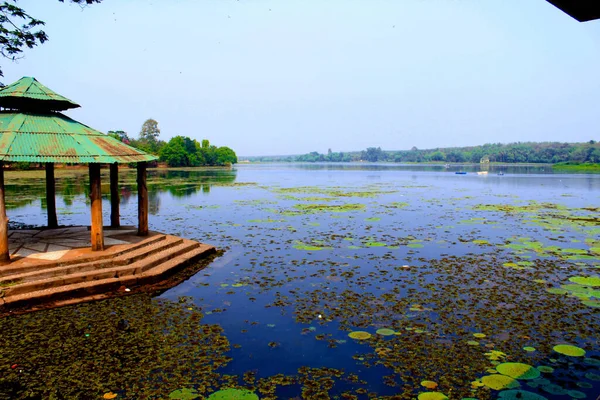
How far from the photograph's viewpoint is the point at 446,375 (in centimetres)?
475

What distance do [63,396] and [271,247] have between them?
7.73 m

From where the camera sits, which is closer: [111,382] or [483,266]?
[111,382]

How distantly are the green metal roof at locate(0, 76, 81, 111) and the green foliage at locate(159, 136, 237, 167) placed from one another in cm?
8327

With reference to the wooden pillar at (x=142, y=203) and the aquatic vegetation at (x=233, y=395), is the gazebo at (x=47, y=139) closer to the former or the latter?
the wooden pillar at (x=142, y=203)

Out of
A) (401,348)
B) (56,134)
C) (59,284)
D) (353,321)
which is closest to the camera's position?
(401,348)

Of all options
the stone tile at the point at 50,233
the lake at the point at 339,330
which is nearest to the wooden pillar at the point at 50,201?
the stone tile at the point at 50,233

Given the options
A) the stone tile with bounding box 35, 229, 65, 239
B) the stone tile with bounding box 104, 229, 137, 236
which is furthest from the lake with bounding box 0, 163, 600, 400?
the stone tile with bounding box 35, 229, 65, 239

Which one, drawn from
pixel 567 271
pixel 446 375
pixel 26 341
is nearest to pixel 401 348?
pixel 446 375

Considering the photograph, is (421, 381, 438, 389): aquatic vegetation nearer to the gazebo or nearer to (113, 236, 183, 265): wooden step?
(113, 236, 183, 265): wooden step

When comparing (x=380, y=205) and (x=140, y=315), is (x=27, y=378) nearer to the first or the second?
(x=140, y=315)

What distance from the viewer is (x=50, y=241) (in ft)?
30.7

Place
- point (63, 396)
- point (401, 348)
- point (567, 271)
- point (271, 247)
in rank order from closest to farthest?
point (63, 396), point (401, 348), point (567, 271), point (271, 247)

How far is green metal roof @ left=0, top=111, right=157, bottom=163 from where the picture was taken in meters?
7.61

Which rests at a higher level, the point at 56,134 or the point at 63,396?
the point at 56,134
